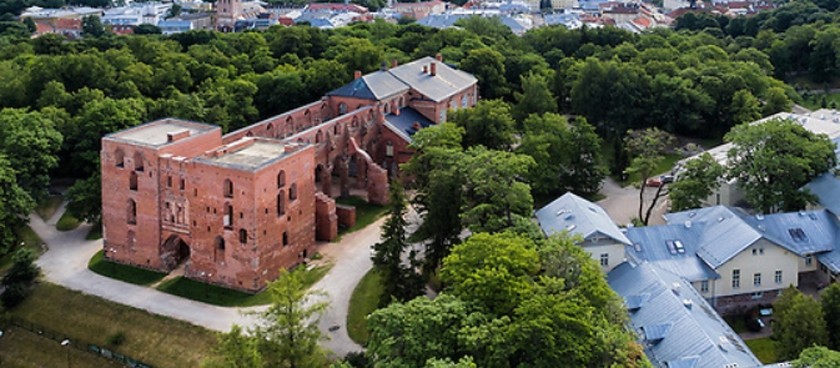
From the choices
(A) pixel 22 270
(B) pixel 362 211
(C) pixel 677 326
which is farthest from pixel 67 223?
(C) pixel 677 326

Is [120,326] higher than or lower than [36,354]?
higher

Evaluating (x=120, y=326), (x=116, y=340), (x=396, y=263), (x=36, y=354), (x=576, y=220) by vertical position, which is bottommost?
(x=36, y=354)

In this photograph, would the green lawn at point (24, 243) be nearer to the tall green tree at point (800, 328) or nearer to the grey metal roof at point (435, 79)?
the grey metal roof at point (435, 79)

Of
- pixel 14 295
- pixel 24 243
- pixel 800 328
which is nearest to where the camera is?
pixel 800 328

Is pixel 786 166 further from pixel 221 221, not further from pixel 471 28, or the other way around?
pixel 471 28

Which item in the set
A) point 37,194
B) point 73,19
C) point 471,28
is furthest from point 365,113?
point 73,19

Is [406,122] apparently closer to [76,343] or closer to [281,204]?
[281,204]

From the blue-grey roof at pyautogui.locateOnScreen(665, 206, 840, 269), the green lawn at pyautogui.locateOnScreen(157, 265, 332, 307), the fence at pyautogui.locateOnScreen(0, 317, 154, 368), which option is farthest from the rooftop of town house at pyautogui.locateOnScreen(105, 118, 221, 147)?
the blue-grey roof at pyautogui.locateOnScreen(665, 206, 840, 269)

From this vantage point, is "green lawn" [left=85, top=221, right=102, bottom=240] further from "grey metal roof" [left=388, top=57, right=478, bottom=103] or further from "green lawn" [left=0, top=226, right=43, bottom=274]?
"grey metal roof" [left=388, top=57, right=478, bottom=103]
